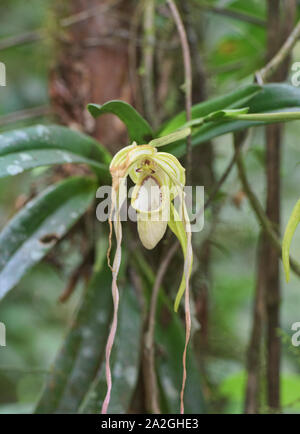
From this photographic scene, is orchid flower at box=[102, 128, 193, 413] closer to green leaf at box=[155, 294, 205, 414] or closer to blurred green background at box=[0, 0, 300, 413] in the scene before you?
green leaf at box=[155, 294, 205, 414]

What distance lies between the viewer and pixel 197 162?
3.01 feet

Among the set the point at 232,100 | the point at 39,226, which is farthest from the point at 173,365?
the point at 232,100

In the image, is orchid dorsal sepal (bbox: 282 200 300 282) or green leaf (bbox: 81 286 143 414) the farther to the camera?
green leaf (bbox: 81 286 143 414)

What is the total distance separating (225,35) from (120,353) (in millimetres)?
986

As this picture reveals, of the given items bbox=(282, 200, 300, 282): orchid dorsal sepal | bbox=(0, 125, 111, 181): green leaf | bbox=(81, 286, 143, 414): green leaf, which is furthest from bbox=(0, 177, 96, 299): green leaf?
bbox=(282, 200, 300, 282): orchid dorsal sepal

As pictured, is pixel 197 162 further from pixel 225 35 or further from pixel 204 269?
pixel 225 35

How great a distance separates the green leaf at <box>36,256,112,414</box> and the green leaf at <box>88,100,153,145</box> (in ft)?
0.93

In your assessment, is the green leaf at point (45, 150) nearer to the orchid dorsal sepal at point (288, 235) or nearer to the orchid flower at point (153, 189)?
the orchid flower at point (153, 189)

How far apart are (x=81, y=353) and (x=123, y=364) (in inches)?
3.1

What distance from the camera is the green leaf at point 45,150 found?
0.53 metres

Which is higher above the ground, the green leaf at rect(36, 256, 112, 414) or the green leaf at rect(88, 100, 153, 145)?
the green leaf at rect(88, 100, 153, 145)

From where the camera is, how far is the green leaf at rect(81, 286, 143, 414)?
0.60m

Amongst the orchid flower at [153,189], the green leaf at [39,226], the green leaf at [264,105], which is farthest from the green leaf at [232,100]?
the green leaf at [39,226]

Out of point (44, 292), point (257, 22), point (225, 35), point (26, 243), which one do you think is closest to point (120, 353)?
point (26, 243)
